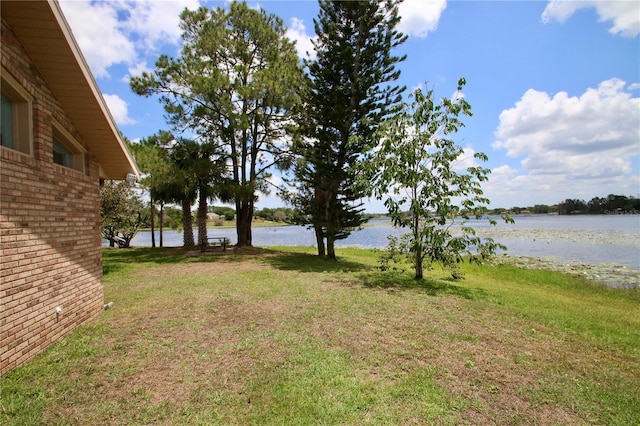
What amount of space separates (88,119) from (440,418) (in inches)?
256

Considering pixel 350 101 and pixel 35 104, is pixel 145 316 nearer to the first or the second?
pixel 35 104

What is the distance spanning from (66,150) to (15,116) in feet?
4.43

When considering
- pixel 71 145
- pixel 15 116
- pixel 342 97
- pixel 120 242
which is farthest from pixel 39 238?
pixel 120 242

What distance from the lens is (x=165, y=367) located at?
3578 mm

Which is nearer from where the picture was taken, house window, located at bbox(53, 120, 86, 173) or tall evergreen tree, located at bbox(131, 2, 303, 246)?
house window, located at bbox(53, 120, 86, 173)

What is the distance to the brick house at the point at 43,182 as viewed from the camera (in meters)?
3.43

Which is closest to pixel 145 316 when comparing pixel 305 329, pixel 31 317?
pixel 31 317

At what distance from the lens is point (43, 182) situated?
13.2 ft

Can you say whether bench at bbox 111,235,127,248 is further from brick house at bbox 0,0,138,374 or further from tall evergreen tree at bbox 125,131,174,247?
brick house at bbox 0,0,138,374

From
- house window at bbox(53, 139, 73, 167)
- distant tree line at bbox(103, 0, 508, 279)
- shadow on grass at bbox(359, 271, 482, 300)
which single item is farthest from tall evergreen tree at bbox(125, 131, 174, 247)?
shadow on grass at bbox(359, 271, 482, 300)

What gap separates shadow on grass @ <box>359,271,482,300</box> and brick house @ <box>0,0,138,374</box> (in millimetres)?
6270

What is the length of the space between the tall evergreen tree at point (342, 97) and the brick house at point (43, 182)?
31.1ft

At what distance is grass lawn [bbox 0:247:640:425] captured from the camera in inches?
112

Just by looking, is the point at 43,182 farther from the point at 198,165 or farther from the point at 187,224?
the point at 187,224
